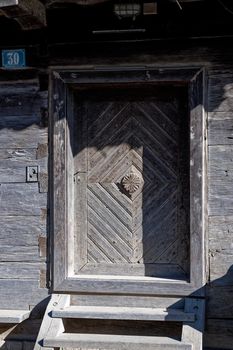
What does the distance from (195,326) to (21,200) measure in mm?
2063

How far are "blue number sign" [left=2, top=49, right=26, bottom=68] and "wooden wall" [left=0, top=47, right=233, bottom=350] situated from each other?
6.1 inches

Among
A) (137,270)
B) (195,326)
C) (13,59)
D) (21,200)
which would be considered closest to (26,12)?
(13,59)

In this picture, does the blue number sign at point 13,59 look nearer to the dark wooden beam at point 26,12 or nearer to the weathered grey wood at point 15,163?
the dark wooden beam at point 26,12

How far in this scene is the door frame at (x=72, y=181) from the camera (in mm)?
6246

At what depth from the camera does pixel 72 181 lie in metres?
6.66

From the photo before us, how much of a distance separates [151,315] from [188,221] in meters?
0.96

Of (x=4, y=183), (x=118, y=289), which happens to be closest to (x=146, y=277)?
(x=118, y=289)

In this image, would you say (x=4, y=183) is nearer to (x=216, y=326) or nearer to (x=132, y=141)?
(x=132, y=141)

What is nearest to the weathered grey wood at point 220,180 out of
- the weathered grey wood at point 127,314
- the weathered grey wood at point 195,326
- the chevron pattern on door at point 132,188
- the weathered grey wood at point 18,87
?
the chevron pattern on door at point 132,188

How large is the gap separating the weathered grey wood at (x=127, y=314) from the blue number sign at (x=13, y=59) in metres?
2.35

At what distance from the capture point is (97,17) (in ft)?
21.2

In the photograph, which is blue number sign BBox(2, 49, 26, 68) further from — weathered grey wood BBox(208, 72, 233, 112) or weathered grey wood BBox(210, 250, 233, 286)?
weathered grey wood BBox(210, 250, 233, 286)

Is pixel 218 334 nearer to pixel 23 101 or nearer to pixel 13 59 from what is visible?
pixel 23 101

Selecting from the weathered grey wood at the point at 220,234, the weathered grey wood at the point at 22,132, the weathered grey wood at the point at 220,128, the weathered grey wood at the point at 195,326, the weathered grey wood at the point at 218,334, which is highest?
the weathered grey wood at the point at 220,128
